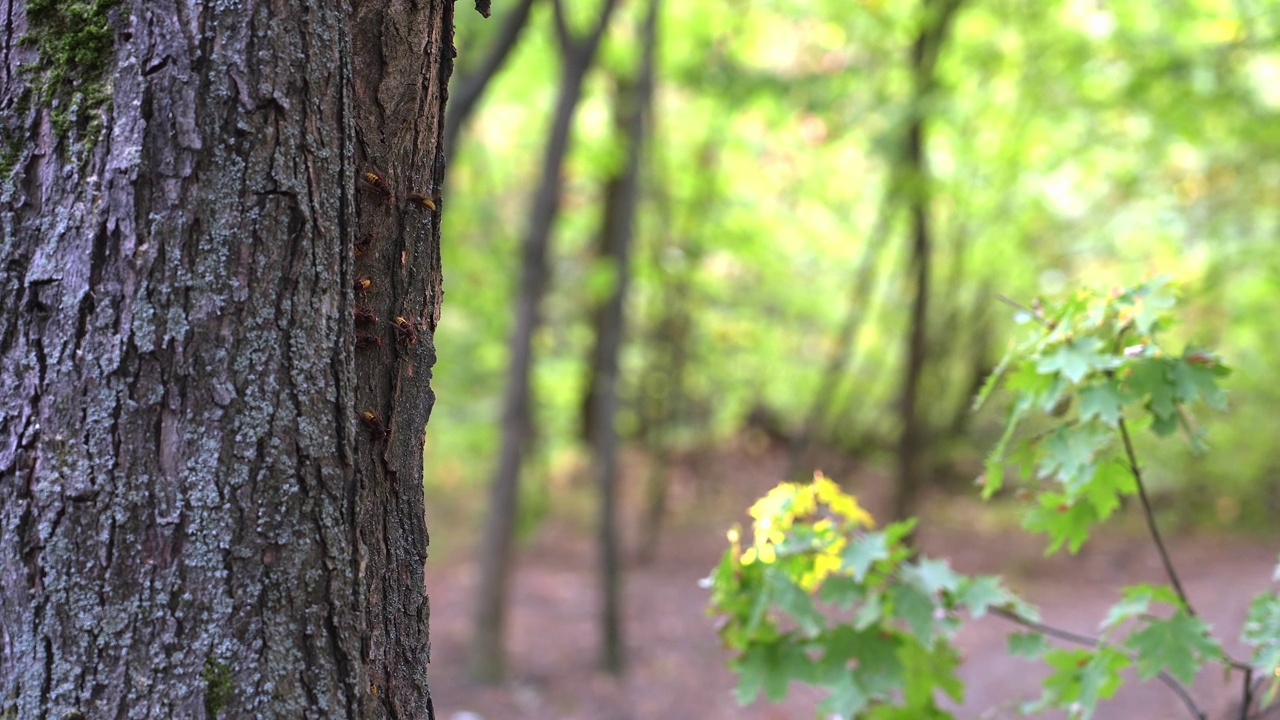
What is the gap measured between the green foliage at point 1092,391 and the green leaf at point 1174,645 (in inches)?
9.5

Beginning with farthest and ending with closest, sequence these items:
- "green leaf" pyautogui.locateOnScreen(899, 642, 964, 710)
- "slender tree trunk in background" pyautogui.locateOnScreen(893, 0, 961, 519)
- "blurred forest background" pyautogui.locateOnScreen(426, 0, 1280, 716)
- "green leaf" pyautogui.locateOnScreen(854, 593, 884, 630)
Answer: "slender tree trunk in background" pyautogui.locateOnScreen(893, 0, 961, 519)
"blurred forest background" pyautogui.locateOnScreen(426, 0, 1280, 716)
"green leaf" pyautogui.locateOnScreen(899, 642, 964, 710)
"green leaf" pyautogui.locateOnScreen(854, 593, 884, 630)

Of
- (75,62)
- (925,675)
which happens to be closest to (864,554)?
(925,675)

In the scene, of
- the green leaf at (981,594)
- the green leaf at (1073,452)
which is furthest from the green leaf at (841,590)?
the green leaf at (1073,452)

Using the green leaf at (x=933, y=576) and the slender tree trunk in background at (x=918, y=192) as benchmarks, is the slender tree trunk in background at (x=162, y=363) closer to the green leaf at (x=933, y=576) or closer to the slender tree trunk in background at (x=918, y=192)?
the green leaf at (x=933, y=576)

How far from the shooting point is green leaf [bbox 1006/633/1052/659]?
2.39 m

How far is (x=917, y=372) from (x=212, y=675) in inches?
315

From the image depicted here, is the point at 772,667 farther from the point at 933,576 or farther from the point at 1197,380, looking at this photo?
the point at 1197,380

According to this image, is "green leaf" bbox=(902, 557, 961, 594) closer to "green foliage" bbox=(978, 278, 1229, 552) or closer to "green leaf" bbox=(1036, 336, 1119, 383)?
"green foliage" bbox=(978, 278, 1229, 552)

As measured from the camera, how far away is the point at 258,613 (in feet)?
3.95

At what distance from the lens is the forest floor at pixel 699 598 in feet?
21.2

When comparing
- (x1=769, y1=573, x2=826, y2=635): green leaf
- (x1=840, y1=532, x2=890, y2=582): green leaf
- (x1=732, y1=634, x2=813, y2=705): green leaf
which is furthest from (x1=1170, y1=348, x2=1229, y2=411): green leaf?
(x1=732, y1=634, x2=813, y2=705): green leaf

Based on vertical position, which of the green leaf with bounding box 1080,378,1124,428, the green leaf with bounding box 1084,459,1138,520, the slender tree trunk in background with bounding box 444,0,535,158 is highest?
the slender tree trunk in background with bounding box 444,0,535,158

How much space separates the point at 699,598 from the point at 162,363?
8240 mm

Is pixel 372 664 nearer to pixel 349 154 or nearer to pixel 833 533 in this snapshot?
pixel 349 154
